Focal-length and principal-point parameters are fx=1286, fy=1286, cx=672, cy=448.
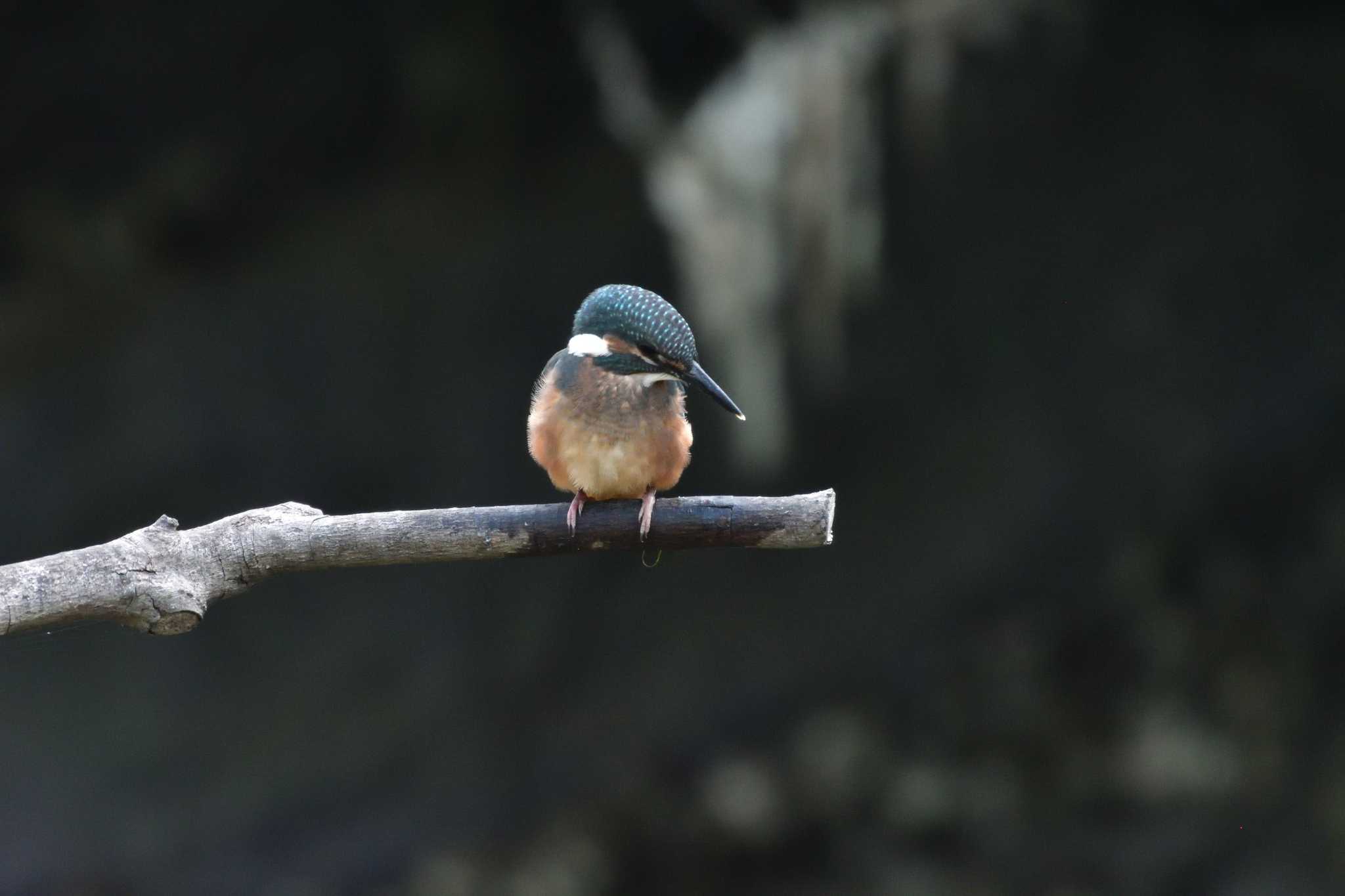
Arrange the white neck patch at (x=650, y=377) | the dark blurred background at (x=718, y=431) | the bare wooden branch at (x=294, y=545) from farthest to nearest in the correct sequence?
the dark blurred background at (x=718, y=431)
the white neck patch at (x=650, y=377)
the bare wooden branch at (x=294, y=545)

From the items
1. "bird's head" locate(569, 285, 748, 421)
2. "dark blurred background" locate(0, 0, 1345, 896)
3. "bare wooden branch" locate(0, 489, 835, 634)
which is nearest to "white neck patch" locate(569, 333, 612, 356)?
"bird's head" locate(569, 285, 748, 421)

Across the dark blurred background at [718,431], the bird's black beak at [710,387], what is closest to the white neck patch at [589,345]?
the bird's black beak at [710,387]

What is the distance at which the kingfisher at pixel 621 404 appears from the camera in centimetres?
170

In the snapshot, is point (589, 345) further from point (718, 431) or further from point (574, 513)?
point (718, 431)

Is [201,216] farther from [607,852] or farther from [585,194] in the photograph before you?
[607,852]

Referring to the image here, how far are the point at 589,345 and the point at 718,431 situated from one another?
5.82 ft

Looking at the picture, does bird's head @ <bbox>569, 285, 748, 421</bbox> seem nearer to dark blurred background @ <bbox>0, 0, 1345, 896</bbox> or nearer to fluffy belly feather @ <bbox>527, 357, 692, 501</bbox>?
fluffy belly feather @ <bbox>527, 357, 692, 501</bbox>

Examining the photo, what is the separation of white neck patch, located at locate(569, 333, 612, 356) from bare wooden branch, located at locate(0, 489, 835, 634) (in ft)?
0.85

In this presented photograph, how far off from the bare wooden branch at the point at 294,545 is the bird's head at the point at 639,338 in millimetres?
181

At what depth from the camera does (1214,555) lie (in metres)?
3.44

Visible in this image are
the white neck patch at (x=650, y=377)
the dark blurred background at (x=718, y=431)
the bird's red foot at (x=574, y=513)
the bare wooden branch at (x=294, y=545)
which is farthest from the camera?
the dark blurred background at (x=718, y=431)

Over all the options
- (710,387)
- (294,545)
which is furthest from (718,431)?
(294,545)

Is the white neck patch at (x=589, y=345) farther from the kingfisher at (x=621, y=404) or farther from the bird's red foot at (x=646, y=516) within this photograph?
the bird's red foot at (x=646, y=516)

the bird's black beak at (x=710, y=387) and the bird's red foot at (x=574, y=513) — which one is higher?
the bird's black beak at (x=710, y=387)
